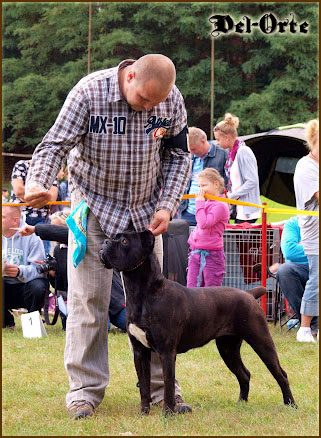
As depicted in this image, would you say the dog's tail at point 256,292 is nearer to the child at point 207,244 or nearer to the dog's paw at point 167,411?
the dog's paw at point 167,411

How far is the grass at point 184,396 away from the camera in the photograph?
11.4 feet

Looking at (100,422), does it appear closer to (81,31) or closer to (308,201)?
(308,201)

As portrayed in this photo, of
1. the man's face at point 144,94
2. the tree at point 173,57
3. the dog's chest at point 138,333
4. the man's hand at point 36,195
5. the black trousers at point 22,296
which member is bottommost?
the black trousers at point 22,296

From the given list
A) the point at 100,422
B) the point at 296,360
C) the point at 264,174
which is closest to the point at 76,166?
the point at 100,422

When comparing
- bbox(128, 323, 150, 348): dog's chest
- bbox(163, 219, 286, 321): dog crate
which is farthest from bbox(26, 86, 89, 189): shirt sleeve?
bbox(163, 219, 286, 321): dog crate

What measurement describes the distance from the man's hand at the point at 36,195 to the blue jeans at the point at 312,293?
345cm

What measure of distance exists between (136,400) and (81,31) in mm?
22328

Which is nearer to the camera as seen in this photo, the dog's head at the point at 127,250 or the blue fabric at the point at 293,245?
the dog's head at the point at 127,250

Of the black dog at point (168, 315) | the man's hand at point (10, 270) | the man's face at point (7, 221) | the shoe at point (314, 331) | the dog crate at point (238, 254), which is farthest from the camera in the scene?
the dog crate at point (238, 254)

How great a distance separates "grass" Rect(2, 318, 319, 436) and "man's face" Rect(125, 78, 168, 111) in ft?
4.85

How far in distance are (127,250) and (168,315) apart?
0.37 metres

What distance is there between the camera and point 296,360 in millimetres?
5477

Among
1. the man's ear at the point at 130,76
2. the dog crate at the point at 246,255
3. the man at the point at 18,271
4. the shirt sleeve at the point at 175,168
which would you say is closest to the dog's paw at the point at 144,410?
the shirt sleeve at the point at 175,168

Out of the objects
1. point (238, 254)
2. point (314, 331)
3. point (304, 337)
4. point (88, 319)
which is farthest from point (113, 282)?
point (88, 319)
